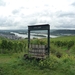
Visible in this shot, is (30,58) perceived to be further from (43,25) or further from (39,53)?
(43,25)

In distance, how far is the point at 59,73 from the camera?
10719 mm

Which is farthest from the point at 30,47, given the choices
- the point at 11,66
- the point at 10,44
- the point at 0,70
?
the point at 10,44

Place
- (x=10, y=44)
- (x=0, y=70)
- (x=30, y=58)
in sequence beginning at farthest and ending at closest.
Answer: (x=10, y=44) → (x=30, y=58) → (x=0, y=70)

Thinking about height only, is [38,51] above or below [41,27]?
below

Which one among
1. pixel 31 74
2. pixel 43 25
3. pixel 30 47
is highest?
pixel 43 25

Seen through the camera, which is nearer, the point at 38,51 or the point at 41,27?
the point at 38,51

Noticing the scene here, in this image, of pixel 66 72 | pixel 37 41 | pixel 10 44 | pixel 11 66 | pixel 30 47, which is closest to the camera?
pixel 66 72

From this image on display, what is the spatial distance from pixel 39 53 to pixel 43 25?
177cm

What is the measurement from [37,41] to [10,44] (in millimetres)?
4372

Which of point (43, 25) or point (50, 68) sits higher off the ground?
point (43, 25)

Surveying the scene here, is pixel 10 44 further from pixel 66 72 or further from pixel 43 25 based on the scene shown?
pixel 66 72

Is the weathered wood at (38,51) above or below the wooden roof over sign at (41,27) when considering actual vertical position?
below

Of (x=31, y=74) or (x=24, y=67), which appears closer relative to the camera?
(x=31, y=74)

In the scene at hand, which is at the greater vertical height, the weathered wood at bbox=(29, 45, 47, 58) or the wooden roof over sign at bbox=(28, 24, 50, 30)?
the wooden roof over sign at bbox=(28, 24, 50, 30)
